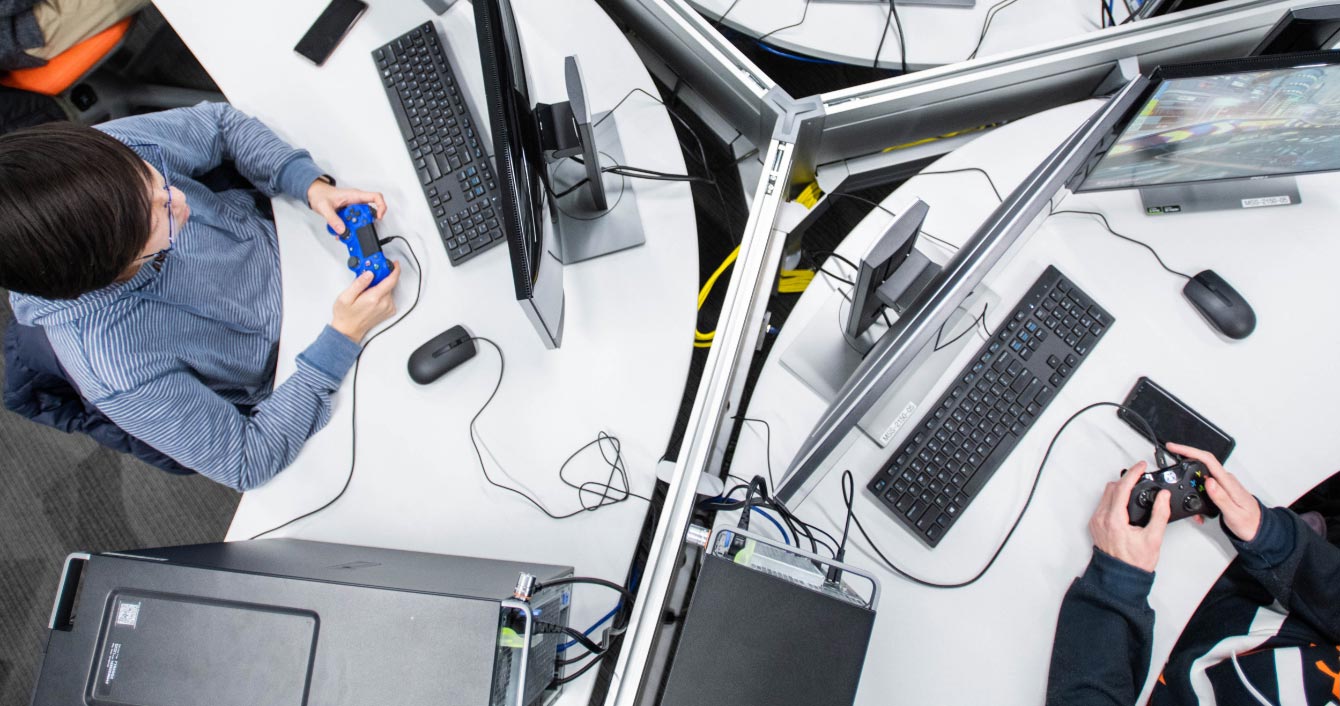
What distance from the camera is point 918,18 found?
4.01 ft

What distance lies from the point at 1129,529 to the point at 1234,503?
0.16 meters

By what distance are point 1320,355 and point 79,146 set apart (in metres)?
1.76

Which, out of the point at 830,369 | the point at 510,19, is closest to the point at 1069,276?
the point at 830,369

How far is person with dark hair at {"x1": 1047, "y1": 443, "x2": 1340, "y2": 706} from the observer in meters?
0.93

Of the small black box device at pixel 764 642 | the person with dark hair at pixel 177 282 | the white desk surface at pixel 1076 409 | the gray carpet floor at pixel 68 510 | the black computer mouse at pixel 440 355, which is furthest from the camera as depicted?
the gray carpet floor at pixel 68 510

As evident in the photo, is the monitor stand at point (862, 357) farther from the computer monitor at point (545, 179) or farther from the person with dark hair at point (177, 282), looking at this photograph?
the person with dark hair at point (177, 282)

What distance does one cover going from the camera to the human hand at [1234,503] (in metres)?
0.96

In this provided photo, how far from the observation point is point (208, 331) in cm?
111

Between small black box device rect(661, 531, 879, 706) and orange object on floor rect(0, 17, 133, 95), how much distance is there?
154 cm

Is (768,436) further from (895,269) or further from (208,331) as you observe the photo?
(208,331)

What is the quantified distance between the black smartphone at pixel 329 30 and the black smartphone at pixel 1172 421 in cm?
141

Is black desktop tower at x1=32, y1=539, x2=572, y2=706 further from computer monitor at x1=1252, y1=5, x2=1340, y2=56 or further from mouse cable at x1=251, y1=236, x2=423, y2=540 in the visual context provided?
computer monitor at x1=1252, y1=5, x2=1340, y2=56

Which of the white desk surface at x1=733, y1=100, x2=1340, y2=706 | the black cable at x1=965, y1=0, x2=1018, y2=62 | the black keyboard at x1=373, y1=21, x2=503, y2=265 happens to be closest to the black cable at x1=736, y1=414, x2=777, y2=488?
the white desk surface at x1=733, y1=100, x2=1340, y2=706

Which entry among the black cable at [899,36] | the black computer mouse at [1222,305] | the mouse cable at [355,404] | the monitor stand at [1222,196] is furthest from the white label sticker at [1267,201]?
the mouse cable at [355,404]
